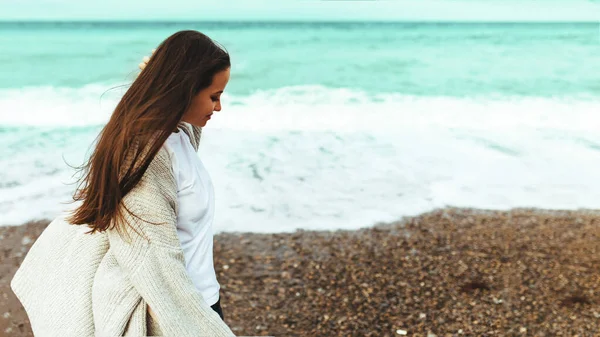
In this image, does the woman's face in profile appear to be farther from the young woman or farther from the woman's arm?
the woman's arm

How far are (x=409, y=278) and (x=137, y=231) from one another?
11.4ft

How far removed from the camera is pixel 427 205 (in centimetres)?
650

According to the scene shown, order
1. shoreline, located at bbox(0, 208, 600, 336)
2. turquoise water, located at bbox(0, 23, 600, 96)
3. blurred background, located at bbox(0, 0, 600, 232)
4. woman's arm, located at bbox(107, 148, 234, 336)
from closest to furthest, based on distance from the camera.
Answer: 1. woman's arm, located at bbox(107, 148, 234, 336)
2. shoreline, located at bbox(0, 208, 600, 336)
3. blurred background, located at bbox(0, 0, 600, 232)
4. turquoise water, located at bbox(0, 23, 600, 96)

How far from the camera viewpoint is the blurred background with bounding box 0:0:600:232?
684 centimetres

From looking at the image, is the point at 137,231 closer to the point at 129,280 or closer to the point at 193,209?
the point at 129,280

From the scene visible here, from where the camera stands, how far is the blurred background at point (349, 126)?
6840 mm

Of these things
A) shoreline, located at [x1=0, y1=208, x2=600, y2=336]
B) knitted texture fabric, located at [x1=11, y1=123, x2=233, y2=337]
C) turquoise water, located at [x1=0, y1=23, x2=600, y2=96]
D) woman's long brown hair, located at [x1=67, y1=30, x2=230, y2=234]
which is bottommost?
turquoise water, located at [x1=0, y1=23, x2=600, y2=96]

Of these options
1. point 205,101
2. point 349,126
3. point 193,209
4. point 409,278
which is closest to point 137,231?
point 193,209

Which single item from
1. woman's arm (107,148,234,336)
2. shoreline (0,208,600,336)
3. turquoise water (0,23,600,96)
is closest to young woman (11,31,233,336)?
woman's arm (107,148,234,336)

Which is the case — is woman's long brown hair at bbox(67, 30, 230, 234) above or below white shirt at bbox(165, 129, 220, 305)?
above

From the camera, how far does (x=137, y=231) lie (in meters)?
1.48

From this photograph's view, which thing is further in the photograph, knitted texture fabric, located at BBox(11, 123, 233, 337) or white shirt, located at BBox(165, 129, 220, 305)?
white shirt, located at BBox(165, 129, 220, 305)

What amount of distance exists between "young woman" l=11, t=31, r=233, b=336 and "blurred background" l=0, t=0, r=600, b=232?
36cm

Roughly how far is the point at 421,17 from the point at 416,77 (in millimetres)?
27681
